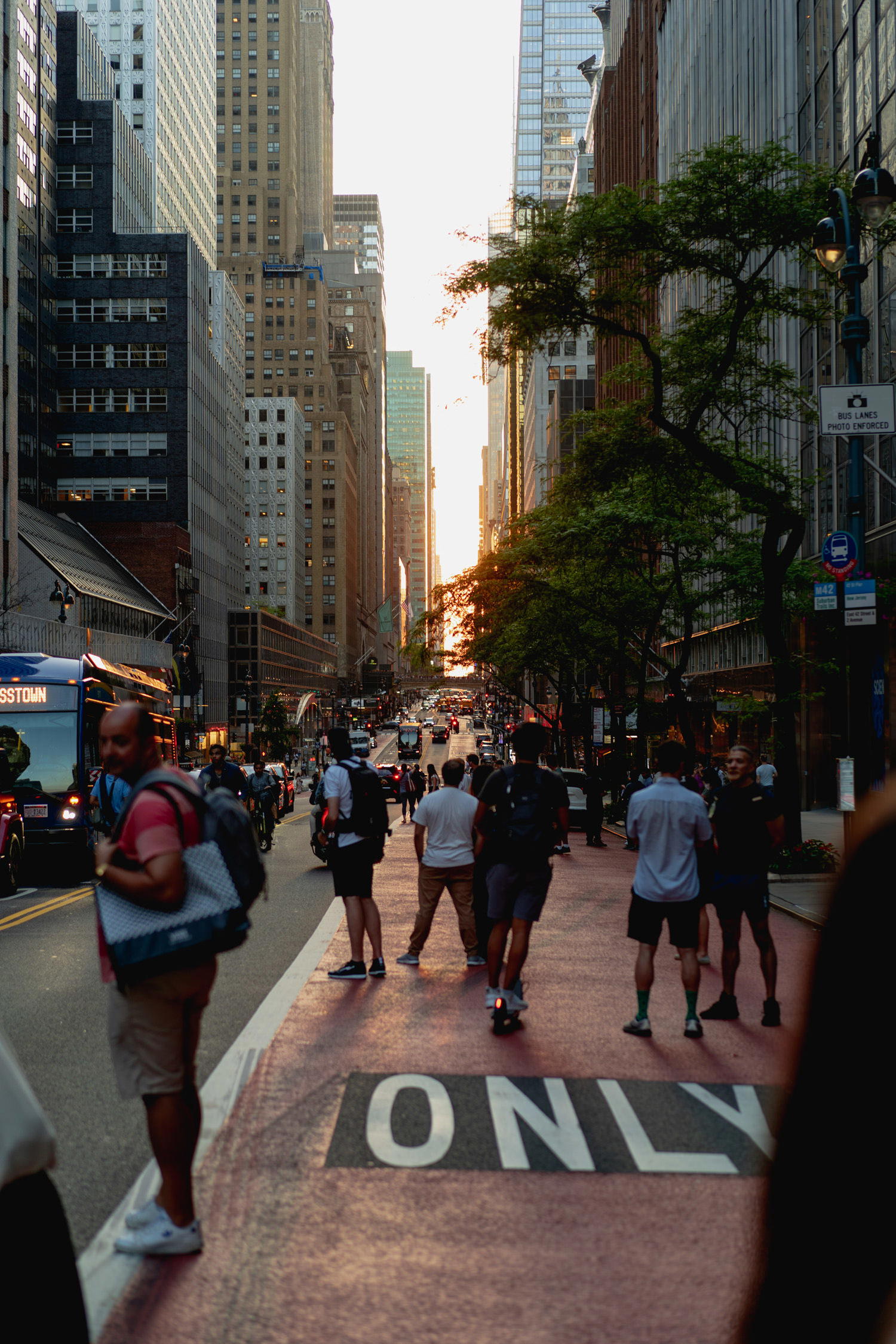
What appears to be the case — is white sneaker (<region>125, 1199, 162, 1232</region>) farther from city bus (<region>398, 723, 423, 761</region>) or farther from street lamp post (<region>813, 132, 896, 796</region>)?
city bus (<region>398, 723, 423, 761</region>)

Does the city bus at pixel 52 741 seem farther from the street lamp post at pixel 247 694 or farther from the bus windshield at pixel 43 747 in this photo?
the street lamp post at pixel 247 694

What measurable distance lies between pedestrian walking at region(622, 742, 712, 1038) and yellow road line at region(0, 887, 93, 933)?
8328 mm

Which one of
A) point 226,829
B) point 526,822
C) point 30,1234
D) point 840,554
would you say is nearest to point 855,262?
point 840,554

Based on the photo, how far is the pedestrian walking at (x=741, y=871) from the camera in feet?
29.8

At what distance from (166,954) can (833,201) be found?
13.7 meters

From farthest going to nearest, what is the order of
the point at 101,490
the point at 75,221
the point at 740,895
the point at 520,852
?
the point at 75,221 < the point at 101,490 < the point at 740,895 < the point at 520,852

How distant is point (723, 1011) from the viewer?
30.4ft

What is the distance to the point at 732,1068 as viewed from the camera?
768 cm

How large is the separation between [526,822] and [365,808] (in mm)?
2130

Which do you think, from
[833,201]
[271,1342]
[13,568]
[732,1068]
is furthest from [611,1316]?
[13,568]

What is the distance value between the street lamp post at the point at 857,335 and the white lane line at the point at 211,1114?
667 cm

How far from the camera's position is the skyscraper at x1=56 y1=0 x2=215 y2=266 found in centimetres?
10831

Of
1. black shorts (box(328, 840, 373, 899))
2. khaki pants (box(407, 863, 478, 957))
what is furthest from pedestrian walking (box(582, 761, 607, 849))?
black shorts (box(328, 840, 373, 899))

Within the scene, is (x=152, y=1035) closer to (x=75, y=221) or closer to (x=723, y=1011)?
(x=723, y=1011)
